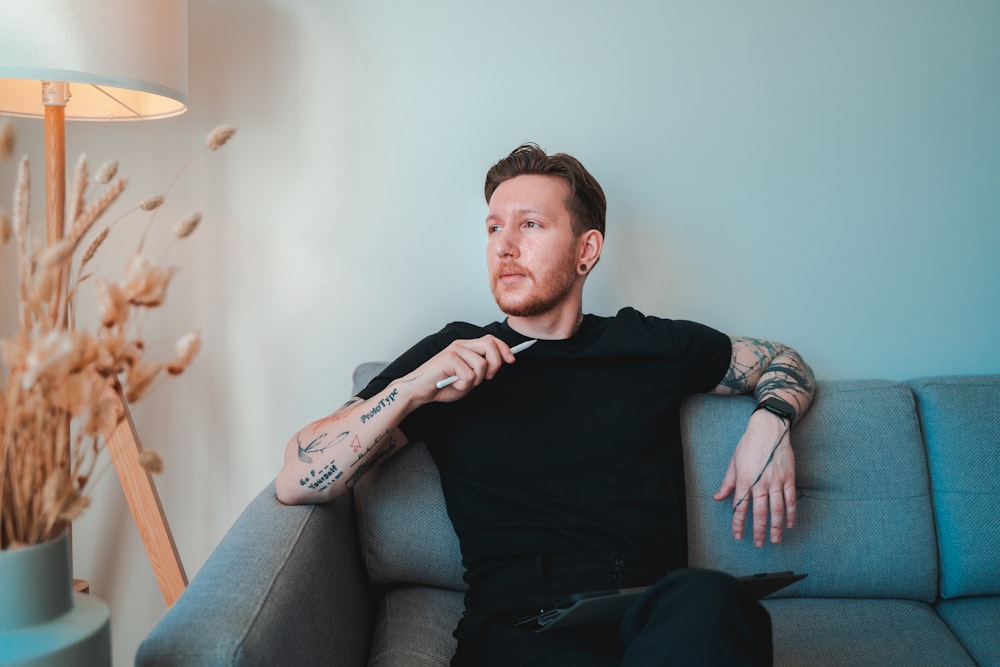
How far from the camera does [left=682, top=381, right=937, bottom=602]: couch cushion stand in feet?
5.65

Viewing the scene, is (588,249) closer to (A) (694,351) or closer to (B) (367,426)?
(A) (694,351)

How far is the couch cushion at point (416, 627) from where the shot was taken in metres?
1.44

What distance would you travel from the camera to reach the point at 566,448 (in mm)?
1586

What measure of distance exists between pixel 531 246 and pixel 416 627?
785 mm

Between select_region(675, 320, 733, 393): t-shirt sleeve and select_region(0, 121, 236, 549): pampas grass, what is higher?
select_region(0, 121, 236, 549): pampas grass

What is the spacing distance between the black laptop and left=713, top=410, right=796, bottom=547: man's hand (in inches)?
12.1

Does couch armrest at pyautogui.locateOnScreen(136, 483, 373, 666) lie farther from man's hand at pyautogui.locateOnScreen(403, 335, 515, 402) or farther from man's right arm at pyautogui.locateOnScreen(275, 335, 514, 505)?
man's hand at pyautogui.locateOnScreen(403, 335, 515, 402)

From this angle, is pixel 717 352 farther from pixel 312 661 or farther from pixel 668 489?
pixel 312 661

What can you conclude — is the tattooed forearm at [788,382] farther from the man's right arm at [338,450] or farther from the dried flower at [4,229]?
the dried flower at [4,229]

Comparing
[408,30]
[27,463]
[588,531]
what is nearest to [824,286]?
[588,531]

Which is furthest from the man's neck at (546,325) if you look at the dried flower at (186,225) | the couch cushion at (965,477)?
the dried flower at (186,225)

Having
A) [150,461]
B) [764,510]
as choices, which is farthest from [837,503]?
[150,461]

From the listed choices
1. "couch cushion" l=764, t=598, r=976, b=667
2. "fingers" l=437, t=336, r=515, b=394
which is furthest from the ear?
"couch cushion" l=764, t=598, r=976, b=667

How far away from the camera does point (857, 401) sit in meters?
1.83
